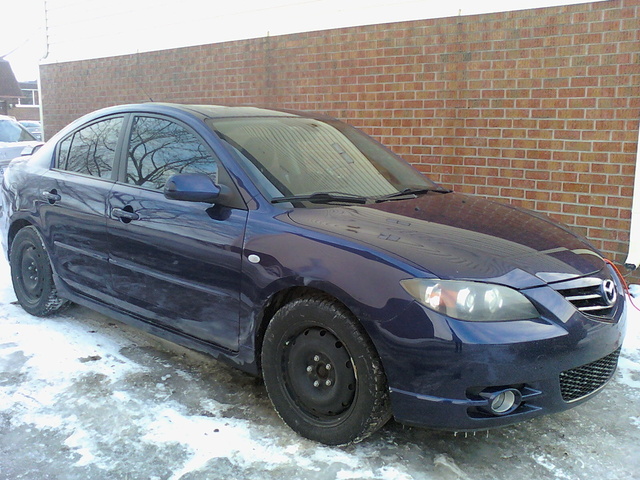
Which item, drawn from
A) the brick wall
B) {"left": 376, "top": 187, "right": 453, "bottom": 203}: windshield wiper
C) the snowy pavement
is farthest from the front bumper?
the brick wall

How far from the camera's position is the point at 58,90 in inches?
467

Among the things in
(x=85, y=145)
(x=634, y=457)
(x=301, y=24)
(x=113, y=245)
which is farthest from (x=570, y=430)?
(x=301, y=24)

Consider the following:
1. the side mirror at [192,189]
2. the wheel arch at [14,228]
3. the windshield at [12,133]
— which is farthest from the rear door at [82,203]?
the windshield at [12,133]

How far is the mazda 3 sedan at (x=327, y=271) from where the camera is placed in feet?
8.98

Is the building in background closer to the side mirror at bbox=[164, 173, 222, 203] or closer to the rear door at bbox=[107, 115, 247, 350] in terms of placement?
the rear door at bbox=[107, 115, 247, 350]

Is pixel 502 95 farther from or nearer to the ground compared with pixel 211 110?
farther from the ground

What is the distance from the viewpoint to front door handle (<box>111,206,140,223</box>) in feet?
12.7

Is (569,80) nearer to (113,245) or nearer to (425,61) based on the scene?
(425,61)

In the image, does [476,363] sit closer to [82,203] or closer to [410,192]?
[410,192]

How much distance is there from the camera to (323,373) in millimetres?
3039

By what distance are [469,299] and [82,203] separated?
8.92 ft

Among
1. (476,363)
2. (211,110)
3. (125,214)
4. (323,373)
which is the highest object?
(211,110)

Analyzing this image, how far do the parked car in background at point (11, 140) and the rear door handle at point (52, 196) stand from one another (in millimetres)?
Result: 7444

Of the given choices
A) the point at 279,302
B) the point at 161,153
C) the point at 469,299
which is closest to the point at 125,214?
the point at 161,153
